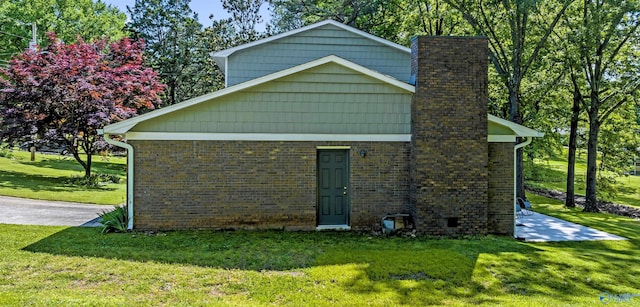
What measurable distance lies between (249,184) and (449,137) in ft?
15.5

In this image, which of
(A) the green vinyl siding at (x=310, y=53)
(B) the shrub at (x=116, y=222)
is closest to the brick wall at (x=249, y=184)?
(B) the shrub at (x=116, y=222)

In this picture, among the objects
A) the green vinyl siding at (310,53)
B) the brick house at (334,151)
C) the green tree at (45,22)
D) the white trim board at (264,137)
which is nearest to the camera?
the white trim board at (264,137)

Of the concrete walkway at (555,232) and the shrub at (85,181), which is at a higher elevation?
the shrub at (85,181)

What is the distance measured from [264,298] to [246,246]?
295 centimetres

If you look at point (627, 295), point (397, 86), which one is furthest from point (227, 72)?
point (627, 295)

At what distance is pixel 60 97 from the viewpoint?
17.0 metres

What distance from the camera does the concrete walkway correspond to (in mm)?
10609

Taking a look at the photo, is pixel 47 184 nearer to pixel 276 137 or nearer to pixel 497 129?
pixel 276 137

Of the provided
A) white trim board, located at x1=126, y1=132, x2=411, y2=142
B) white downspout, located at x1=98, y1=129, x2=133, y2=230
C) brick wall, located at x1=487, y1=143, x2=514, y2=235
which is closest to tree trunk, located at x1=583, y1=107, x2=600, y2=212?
brick wall, located at x1=487, y1=143, x2=514, y2=235

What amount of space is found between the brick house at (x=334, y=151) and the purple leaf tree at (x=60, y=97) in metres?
8.79

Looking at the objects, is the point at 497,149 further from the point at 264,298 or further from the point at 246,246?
the point at 264,298

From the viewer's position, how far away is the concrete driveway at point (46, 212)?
1078 cm

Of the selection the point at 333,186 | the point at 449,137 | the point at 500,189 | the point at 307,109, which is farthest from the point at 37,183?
the point at 500,189

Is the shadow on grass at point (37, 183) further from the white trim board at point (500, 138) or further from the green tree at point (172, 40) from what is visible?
the white trim board at point (500, 138)
